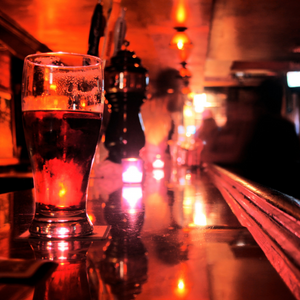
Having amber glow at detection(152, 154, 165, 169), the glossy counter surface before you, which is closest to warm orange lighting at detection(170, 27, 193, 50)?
amber glow at detection(152, 154, 165, 169)

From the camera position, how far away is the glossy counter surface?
235 mm

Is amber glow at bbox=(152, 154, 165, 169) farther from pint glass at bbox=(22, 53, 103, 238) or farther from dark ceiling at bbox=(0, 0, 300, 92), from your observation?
pint glass at bbox=(22, 53, 103, 238)

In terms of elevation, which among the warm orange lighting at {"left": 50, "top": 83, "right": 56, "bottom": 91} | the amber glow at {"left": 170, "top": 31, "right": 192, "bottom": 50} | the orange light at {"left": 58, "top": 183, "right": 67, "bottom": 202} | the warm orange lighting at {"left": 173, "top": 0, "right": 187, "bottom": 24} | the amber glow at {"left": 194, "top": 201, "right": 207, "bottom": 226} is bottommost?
the amber glow at {"left": 194, "top": 201, "right": 207, "bottom": 226}

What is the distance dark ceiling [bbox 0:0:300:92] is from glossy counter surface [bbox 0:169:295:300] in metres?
1.28

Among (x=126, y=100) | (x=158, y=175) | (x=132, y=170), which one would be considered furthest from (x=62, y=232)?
(x=158, y=175)

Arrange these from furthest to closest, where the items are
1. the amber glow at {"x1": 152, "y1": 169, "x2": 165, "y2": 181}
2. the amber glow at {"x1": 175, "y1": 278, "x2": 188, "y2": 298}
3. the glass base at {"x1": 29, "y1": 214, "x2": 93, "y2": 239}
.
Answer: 1. the amber glow at {"x1": 152, "y1": 169, "x2": 165, "y2": 181}
2. the glass base at {"x1": 29, "y1": 214, "x2": 93, "y2": 239}
3. the amber glow at {"x1": 175, "y1": 278, "x2": 188, "y2": 298}

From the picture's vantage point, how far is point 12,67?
1.19 metres

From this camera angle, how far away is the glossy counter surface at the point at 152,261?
24cm

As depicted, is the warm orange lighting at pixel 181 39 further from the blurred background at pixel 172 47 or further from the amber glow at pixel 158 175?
the amber glow at pixel 158 175

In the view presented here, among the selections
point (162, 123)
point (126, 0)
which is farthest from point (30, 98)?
point (162, 123)

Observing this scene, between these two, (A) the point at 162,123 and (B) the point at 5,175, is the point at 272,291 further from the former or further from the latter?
(A) the point at 162,123

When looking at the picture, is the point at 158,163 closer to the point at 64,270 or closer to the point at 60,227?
the point at 60,227

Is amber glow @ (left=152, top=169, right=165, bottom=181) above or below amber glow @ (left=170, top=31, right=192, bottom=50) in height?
below

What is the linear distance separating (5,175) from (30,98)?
2.55ft
